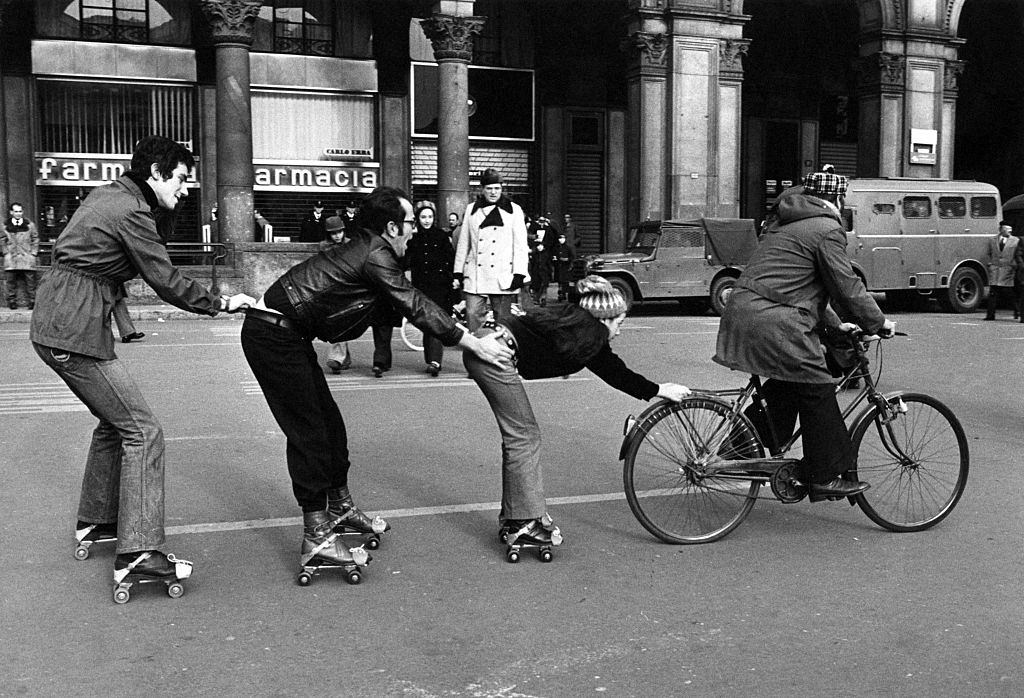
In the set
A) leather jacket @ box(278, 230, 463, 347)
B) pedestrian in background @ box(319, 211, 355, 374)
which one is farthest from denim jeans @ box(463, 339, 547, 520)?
pedestrian in background @ box(319, 211, 355, 374)

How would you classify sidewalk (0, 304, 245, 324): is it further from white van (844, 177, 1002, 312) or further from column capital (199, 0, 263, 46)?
white van (844, 177, 1002, 312)

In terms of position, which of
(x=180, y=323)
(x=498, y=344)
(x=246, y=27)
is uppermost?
(x=246, y=27)

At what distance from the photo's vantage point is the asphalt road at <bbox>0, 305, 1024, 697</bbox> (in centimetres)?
382

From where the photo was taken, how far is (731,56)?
2548 cm

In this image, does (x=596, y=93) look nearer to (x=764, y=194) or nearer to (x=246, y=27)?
(x=764, y=194)

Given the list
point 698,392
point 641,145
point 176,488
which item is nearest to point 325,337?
point 698,392

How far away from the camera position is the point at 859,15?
2794 cm

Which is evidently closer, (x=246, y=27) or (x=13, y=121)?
(x=246, y=27)

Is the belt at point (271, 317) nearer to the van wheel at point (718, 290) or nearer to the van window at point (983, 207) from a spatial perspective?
the van wheel at point (718, 290)

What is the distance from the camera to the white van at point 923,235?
21453 millimetres

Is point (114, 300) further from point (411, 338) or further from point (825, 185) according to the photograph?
point (411, 338)

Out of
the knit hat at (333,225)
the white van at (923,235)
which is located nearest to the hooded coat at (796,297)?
the knit hat at (333,225)

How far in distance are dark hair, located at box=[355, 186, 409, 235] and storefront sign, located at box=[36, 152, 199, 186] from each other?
67.9 feet

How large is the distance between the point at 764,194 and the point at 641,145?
7.81 meters
